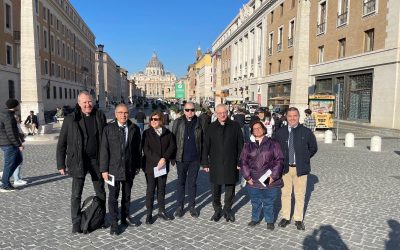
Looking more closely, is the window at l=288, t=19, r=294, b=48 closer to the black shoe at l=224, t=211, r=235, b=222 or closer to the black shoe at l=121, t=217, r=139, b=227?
the black shoe at l=224, t=211, r=235, b=222

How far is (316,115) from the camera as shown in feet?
70.2

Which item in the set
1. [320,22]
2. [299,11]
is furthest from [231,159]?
[320,22]

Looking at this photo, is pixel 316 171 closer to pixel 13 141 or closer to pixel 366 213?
pixel 366 213

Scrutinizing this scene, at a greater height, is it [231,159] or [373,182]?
[231,159]

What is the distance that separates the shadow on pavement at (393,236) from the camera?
434 centimetres

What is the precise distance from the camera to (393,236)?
4664 millimetres

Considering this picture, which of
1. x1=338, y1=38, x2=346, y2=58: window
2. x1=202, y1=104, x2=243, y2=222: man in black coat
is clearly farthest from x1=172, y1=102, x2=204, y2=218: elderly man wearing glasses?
x1=338, y1=38, x2=346, y2=58: window

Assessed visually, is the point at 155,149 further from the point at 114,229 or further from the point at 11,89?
the point at 11,89

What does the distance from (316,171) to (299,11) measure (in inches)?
466

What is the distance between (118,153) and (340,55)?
26.7 meters

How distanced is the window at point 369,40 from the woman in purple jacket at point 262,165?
22.2m

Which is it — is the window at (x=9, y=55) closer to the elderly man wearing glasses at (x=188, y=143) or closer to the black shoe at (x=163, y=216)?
the elderly man wearing glasses at (x=188, y=143)

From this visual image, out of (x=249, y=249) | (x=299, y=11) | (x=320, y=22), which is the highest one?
(x=320, y=22)

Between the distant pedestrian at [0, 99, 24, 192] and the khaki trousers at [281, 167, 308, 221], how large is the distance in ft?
18.7
